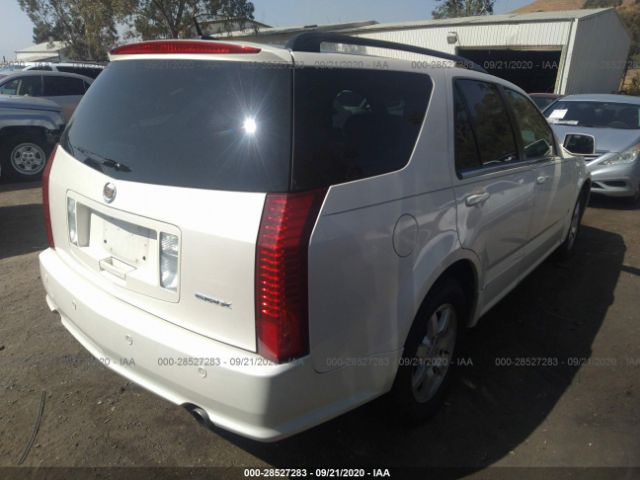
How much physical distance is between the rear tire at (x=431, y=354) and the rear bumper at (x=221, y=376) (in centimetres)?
19

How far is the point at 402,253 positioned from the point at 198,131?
96 centimetres

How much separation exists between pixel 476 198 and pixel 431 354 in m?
0.85

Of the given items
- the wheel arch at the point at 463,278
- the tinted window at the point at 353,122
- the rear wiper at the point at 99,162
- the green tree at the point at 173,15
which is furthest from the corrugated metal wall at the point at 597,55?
the rear wiper at the point at 99,162

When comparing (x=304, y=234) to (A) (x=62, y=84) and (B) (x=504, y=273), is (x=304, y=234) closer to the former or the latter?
(B) (x=504, y=273)

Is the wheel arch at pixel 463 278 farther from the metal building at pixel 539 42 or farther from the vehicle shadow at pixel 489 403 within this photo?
the metal building at pixel 539 42

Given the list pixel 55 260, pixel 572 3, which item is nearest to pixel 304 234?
pixel 55 260

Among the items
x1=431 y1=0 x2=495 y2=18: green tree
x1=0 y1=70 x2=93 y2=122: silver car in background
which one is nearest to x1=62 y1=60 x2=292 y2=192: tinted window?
x1=0 y1=70 x2=93 y2=122: silver car in background

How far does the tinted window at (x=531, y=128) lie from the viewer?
3.41m

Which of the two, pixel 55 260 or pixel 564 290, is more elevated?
pixel 55 260

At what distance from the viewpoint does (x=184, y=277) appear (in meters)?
1.87

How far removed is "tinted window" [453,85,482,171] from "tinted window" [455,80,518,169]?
0.05 metres

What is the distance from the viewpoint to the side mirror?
4.30 metres

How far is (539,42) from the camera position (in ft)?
63.5

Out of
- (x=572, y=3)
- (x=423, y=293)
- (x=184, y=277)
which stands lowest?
(x=423, y=293)
